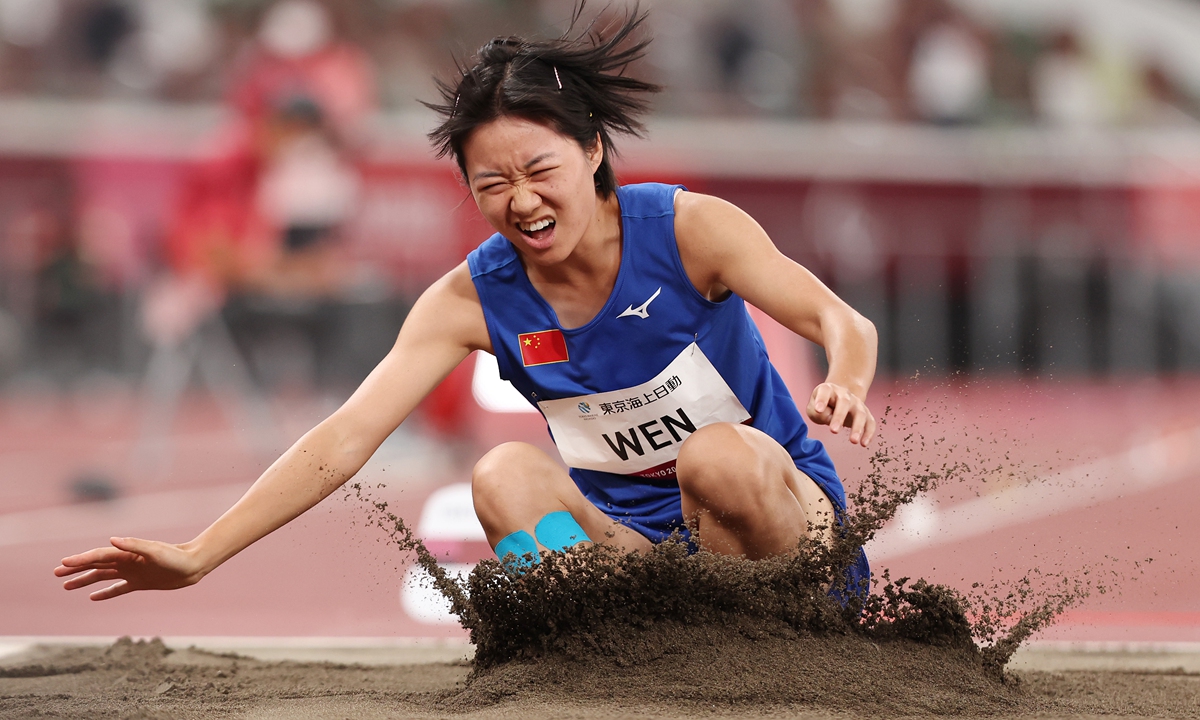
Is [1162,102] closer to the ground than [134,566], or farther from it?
farther from it

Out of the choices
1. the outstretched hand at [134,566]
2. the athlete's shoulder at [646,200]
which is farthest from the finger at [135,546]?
the athlete's shoulder at [646,200]

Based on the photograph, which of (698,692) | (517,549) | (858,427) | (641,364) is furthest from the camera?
(641,364)

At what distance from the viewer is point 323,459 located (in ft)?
9.04

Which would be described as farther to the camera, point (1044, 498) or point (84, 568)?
point (1044, 498)

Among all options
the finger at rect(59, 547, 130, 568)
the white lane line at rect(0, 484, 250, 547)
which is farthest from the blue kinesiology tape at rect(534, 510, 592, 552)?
the white lane line at rect(0, 484, 250, 547)

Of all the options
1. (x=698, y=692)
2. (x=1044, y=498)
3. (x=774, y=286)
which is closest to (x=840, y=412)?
(x=774, y=286)

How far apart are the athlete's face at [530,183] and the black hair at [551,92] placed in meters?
0.04

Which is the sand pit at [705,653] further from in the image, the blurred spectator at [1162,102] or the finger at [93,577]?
the blurred spectator at [1162,102]

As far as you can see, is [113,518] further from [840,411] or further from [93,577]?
[840,411]

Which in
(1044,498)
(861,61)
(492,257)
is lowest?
(1044,498)

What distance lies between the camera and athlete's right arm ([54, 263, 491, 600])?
2.49 m

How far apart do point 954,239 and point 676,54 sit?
3.56m

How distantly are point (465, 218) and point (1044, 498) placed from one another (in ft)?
17.7

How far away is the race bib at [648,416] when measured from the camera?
2891 mm
